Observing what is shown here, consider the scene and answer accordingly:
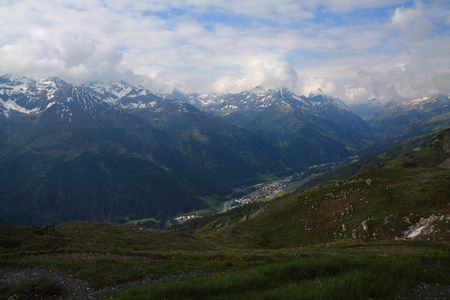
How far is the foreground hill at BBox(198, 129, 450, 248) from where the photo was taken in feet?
259

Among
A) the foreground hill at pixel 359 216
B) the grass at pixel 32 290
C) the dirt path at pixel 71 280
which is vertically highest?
the grass at pixel 32 290

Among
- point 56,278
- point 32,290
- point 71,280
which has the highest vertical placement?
point 32,290

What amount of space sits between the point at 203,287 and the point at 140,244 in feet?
173

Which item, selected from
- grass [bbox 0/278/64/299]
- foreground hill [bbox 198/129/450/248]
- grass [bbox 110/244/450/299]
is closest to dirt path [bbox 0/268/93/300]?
grass [bbox 0/278/64/299]

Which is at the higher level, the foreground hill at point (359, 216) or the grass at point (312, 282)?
the grass at point (312, 282)

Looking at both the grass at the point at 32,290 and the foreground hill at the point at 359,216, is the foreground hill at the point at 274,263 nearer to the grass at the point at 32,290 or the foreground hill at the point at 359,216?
the grass at the point at 32,290

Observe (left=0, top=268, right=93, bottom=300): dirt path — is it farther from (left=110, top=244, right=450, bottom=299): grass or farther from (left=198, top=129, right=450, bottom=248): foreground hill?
(left=198, top=129, right=450, bottom=248): foreground hill

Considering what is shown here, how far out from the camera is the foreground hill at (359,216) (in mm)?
78812

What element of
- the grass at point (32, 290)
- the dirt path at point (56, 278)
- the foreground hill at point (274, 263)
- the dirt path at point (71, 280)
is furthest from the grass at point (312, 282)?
the grass at point (32, 290)

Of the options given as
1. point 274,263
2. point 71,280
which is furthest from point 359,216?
point 71,280

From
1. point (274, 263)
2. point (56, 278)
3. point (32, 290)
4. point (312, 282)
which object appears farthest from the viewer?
point (56, 278)

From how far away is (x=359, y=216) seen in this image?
91.2 meters

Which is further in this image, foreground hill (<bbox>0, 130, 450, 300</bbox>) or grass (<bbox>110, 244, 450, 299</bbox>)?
foreground hill (<bbox>0, 130, 450, 300</bbox>)

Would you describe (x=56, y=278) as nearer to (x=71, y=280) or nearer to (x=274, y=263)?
(x=71, y=280)
